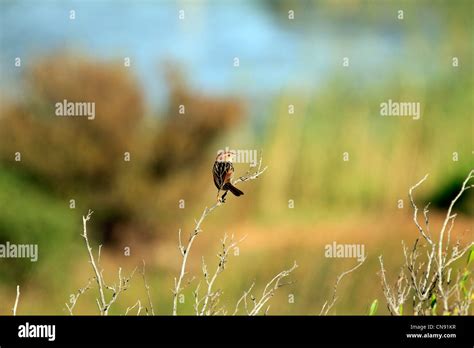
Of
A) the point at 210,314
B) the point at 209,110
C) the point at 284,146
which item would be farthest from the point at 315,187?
the point at 210,314

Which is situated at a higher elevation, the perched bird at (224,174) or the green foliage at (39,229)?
the perched bird at (224,174)

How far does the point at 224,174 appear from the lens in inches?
174

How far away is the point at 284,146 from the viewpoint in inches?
389

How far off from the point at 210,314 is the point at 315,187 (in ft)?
21.1

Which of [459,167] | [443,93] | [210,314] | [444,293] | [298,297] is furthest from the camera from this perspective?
[443,93]

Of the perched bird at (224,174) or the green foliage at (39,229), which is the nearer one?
the perched bird at (224,174)

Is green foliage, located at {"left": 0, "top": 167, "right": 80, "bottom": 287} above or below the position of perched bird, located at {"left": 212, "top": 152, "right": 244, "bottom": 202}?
below

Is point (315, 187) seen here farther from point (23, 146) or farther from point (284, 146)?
point (23, 146)

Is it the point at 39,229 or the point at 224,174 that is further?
the point at 39,229

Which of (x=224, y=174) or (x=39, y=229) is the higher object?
(x=224, y=174)

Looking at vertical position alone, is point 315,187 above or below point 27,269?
above

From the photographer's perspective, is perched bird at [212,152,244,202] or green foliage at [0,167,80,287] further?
green foliage at [0,167,80,287]

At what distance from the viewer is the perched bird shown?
4367 mm

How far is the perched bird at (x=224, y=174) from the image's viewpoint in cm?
437
